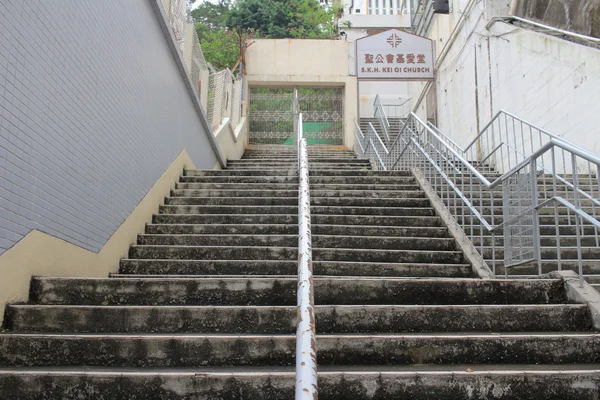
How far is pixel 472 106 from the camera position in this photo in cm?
1048

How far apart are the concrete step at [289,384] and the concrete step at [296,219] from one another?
2.94 meters

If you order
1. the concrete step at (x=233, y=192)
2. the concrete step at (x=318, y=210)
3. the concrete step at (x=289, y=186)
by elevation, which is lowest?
the concrete step at (x=318, y=210)

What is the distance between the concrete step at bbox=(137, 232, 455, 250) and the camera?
487 centimetres

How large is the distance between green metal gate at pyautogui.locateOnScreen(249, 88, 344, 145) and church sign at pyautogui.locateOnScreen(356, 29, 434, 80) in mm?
2049

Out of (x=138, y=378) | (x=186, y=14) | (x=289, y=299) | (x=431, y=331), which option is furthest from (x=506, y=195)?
(x=186, y=14)

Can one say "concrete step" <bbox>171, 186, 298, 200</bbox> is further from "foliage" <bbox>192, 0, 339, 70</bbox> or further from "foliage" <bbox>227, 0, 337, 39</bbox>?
"foliage" <bbox>227, 0, 337, 39</bbox>

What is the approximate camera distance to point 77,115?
3.81 metres

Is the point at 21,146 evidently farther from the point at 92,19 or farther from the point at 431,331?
the point at 431,331

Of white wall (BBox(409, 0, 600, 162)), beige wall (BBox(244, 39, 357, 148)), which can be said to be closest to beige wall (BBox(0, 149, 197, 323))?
white wall (BBox(409, 0, 600, 162))

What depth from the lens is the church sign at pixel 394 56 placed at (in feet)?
43.2

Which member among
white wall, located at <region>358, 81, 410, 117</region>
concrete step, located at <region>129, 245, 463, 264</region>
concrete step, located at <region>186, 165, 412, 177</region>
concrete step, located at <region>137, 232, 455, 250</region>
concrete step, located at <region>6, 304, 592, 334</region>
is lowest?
concrete step, located at <region>6, 304, 592, 334</region>

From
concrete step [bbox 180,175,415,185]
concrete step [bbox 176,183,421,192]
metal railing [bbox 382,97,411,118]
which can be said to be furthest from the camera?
metal railing [bbox 382,97,411,118]

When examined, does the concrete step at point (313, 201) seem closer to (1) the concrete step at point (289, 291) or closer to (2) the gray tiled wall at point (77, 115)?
(2) the gray tiled wall at point (77, 115)

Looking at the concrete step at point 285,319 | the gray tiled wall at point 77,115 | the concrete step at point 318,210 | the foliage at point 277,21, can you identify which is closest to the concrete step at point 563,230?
the concrete step at point 318,210
